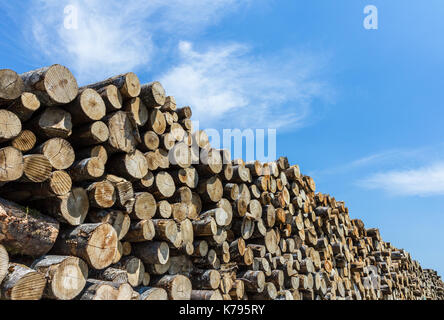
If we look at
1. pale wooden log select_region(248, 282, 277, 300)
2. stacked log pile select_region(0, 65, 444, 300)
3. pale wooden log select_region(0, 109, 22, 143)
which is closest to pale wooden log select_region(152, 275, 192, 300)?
stacked log pile select_region(0, 65, 444, 300)

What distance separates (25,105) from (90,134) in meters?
0.63

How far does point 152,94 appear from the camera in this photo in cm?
418

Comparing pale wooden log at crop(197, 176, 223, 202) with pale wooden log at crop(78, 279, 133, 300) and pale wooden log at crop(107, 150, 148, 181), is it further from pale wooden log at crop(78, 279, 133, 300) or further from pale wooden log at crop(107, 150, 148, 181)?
pale wooden log at crop(78, 279, 133, 300)

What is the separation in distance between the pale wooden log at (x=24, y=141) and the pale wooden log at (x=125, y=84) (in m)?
0.99

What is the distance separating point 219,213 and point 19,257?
2.43m

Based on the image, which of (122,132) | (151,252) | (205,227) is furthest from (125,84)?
(205,227)

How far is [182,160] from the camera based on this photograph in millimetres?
4551

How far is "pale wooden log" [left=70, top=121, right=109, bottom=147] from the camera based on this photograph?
3537 mm

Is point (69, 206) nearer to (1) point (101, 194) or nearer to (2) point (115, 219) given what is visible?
(1) point (101, 194)

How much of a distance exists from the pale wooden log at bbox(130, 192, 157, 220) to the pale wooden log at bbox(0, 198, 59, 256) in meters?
0.86

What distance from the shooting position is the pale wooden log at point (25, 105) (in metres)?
3.07

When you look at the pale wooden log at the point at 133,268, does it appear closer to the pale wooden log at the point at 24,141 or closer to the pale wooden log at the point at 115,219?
the pale wooden log at the point at 115,219

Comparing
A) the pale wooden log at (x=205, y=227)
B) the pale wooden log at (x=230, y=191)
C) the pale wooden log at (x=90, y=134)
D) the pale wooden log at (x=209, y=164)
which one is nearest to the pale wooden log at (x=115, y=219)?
the pale wooden log at (x=90, y=134)

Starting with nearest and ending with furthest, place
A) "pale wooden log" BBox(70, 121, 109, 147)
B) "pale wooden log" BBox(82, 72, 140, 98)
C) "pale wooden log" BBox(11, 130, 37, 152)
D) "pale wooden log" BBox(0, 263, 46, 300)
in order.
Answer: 1. "pale wooden log" BBox(0, 263, 46, 300)
2. "pale wooden log" BBox(11, 130, 37, 152)
3. "pale wooden log" BBox(70, 121, 109, 147)
4. "pale wooden log" BBox(82, 72, 140, 98)
